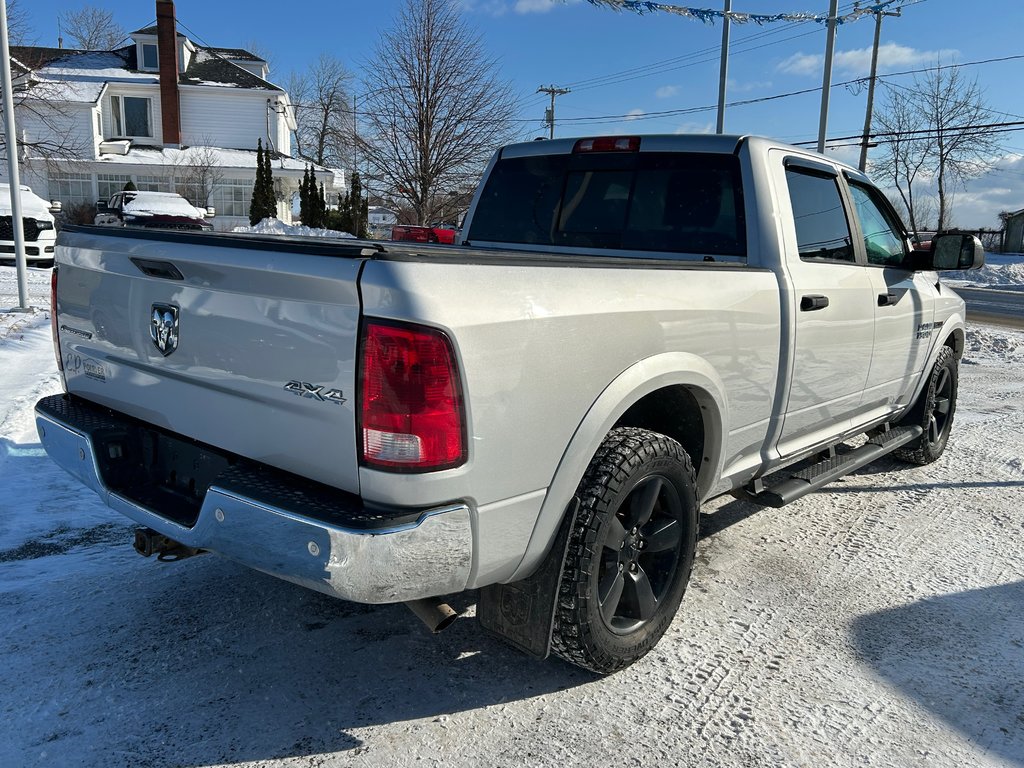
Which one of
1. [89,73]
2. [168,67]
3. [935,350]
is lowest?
[935,350]

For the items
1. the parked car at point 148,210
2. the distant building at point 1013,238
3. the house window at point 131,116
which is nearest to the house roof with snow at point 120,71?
the house window at point 131,116

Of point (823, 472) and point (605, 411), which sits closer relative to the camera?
point (605, 411)

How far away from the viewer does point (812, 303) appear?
3643mm

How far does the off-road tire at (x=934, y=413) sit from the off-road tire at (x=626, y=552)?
3.12 meters

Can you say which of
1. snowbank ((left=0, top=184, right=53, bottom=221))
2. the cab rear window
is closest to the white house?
snowbank ((left=0, top=184, right=53, bottom=221))

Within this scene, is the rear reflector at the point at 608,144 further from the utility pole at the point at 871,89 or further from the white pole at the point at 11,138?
the utility pole at the point at 871,89

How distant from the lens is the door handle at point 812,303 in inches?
141

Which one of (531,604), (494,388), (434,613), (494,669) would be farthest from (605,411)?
(494,669)

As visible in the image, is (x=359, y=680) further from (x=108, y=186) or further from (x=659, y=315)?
(x=108, y=186)

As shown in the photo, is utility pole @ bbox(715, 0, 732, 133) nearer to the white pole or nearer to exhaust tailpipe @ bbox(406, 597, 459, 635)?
the white pole

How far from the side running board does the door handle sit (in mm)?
895

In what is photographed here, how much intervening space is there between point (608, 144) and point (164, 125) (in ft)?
127

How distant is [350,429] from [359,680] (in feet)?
3.95

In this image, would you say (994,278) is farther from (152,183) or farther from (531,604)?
(152,183)
